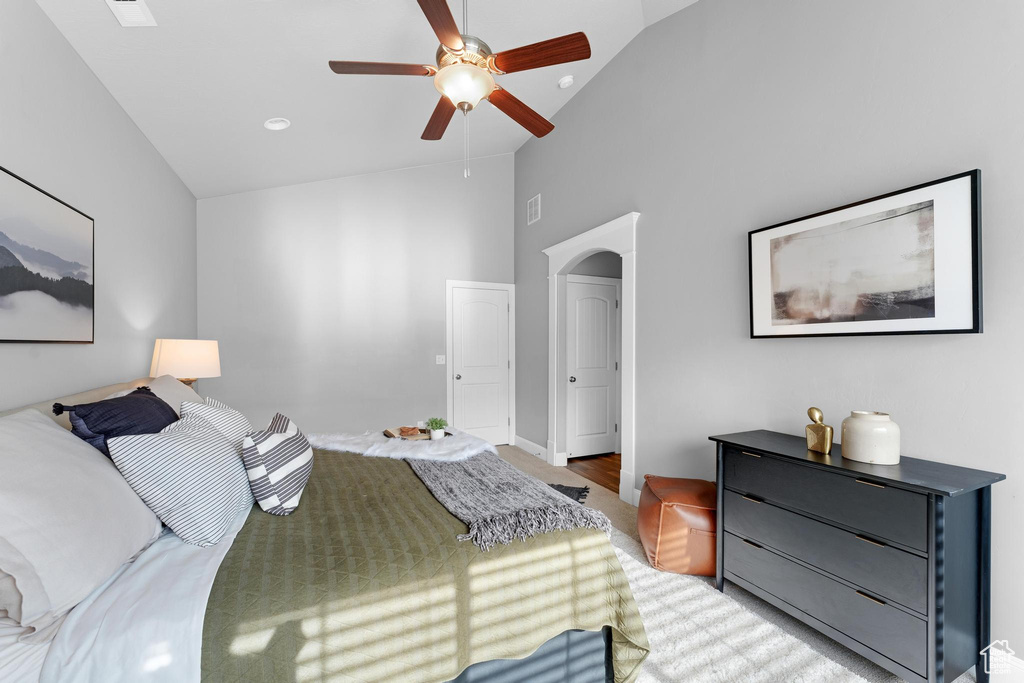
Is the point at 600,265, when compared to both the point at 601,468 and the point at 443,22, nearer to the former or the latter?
the point at 601,468

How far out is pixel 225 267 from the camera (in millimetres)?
4344

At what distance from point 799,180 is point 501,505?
2.25 meters

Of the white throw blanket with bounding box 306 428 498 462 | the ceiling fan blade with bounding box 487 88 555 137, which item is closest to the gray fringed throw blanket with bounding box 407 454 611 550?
the white throw blanket with bounding box 306 428 498 462

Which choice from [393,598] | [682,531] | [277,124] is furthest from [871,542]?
[277,124]

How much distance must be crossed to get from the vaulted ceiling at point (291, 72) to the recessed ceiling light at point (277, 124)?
66mm

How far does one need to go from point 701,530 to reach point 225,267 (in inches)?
182

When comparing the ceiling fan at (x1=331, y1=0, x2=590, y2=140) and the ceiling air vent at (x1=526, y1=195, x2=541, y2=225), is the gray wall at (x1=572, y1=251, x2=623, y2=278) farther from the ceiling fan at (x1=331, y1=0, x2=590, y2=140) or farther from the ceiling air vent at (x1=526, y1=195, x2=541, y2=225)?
the ceiling fan at (x1=331, y1=0, x2=590, y2=140)

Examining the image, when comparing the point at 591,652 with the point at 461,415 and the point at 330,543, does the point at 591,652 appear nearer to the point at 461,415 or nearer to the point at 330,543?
the point at 330,543

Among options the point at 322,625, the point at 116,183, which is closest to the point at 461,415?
the point at 116,183

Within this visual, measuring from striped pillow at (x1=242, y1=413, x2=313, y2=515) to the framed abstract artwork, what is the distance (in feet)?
8.08

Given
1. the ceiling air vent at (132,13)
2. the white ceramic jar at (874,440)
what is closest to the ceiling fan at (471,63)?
the ceiling air vent at (132,13)

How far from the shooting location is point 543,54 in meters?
2.06

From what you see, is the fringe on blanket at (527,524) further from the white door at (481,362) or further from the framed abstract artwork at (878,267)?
the white door at (481,362)

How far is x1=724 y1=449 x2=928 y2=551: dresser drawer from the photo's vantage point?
1.58 meters
